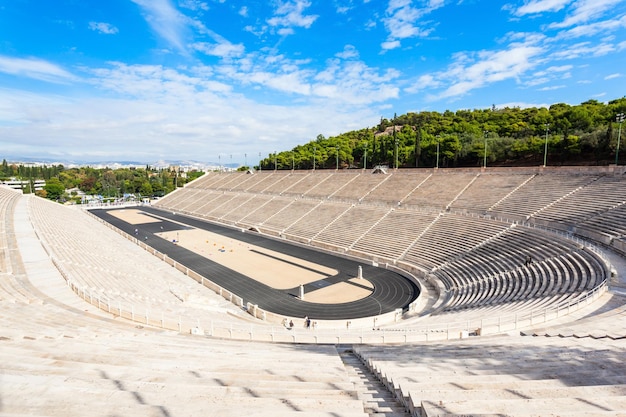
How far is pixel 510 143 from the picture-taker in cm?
5378

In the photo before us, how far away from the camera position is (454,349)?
903 cm

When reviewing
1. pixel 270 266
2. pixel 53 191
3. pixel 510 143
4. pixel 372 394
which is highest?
pixel 510 143

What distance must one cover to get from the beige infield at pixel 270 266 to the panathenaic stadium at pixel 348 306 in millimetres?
230

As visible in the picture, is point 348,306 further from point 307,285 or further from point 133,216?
point 133,216

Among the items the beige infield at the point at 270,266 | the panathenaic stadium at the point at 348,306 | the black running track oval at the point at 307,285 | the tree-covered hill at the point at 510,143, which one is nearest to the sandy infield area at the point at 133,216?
the panathenaic stadium at the point at 348,306

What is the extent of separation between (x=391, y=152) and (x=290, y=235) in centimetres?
3871

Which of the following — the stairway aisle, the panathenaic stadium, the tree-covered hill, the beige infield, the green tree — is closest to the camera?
the panathenaic stadium

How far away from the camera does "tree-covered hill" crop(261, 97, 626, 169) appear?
4447cm

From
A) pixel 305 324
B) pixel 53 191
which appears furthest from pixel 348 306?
pixel 53 191

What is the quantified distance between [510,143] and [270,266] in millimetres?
47772

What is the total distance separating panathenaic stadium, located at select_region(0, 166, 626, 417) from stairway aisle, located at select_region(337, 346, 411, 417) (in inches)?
1.7

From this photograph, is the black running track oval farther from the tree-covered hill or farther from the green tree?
the green tree

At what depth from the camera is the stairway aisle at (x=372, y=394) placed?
5277mm

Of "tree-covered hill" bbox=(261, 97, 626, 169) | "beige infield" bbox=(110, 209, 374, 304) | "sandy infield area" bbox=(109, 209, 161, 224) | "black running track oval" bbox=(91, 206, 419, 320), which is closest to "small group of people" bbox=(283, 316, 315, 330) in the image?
"black running track oval" bbox=(91, 206, 419, 320)
